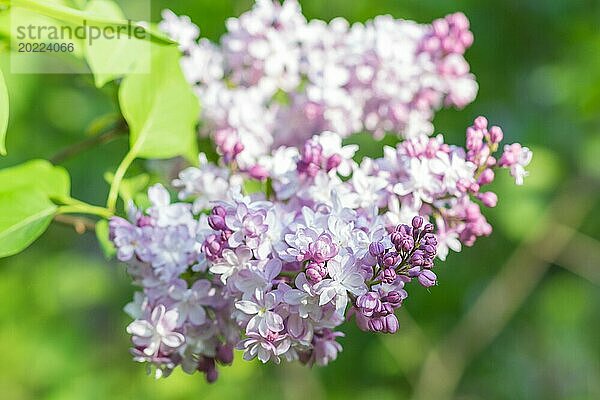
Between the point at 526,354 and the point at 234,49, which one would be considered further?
the point at 526,354

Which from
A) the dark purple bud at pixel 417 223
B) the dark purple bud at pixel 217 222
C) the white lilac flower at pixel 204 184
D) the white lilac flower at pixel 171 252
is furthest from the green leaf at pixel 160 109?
→ the dark purple bud at pixel 417 223

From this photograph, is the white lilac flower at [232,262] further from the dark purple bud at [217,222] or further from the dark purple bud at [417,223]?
the dark purple bud at [417,223]

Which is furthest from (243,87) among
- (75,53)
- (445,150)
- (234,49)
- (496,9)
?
(496,9)

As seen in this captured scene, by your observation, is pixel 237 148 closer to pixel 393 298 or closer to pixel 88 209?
pixel 88 209

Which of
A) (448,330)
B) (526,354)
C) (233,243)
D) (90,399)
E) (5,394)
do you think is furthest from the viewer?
(526,354)

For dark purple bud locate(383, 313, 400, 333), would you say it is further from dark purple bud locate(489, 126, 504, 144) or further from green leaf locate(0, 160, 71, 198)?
green leaf locate(0, 160, 71, 198)

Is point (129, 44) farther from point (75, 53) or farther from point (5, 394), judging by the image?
point (5, 394)

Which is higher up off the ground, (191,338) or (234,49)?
(234,49)

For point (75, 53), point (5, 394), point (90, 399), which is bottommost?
point (5, 394)
